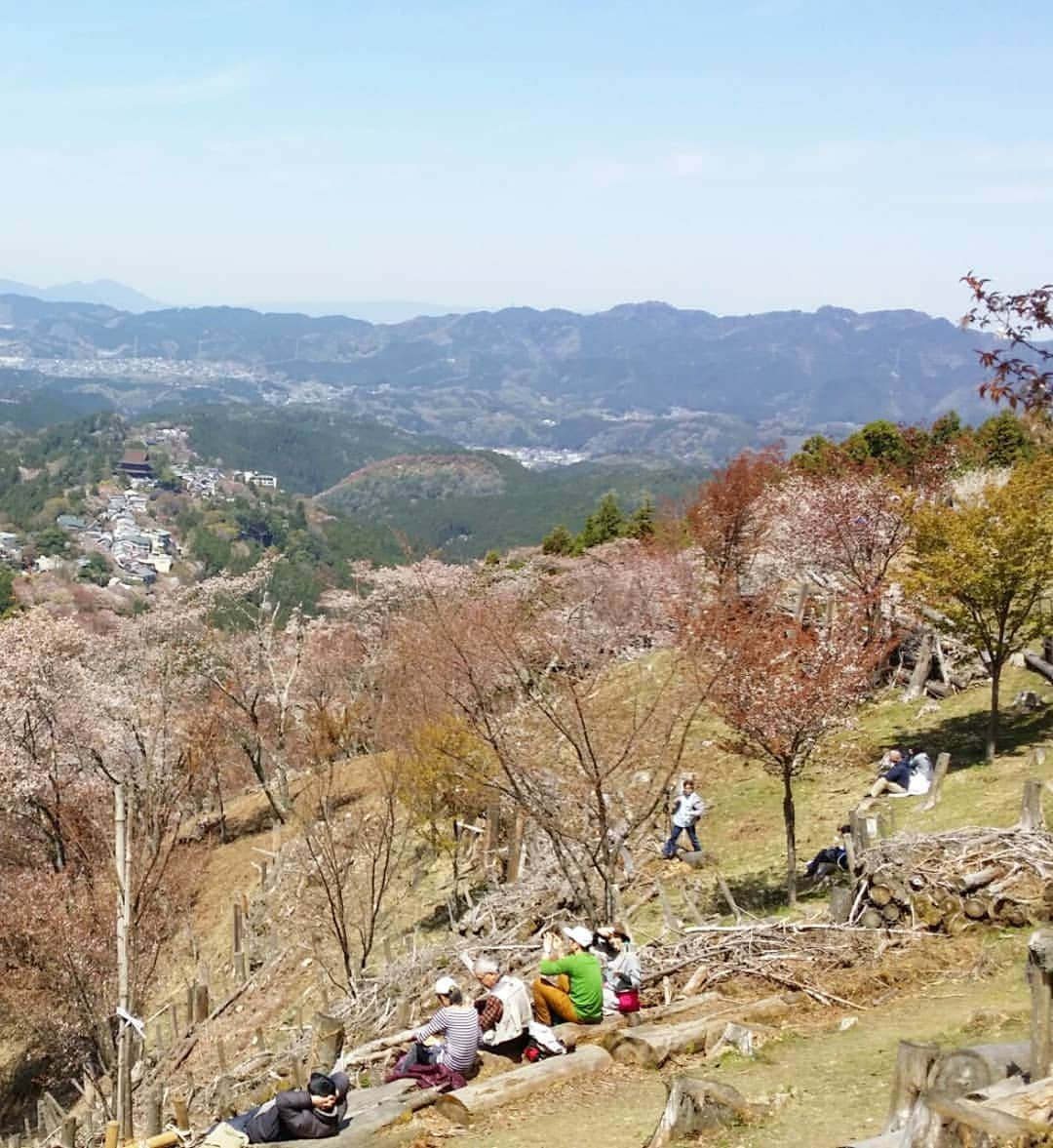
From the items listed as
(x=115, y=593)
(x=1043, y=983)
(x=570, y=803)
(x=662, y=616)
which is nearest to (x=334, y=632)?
(x=662, y=616)

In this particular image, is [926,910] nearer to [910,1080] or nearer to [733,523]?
[910,1080]

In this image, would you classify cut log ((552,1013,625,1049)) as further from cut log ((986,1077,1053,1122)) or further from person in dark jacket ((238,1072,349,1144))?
cut log ((986,1077,1053,1122))

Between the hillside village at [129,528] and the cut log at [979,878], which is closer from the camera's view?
the cut log at [979,878]

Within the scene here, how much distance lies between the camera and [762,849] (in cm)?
1641

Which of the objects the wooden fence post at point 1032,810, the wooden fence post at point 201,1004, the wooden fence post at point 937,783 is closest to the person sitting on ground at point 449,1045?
the wooden fence post at point 1032,810

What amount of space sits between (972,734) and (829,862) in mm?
6108

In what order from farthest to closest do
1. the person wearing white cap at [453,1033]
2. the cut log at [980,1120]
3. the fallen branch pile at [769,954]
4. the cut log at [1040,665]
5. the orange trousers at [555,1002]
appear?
1. the cut log at [1040,665]
2. the fallen branch pile at [769,954]
3. the orange trousers at [555,1002]
4. the person wearing white cap at [453,1033]
5. the cut log at [980,1120]

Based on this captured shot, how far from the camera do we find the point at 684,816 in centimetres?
1559

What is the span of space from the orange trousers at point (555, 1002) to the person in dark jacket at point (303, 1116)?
2245mm

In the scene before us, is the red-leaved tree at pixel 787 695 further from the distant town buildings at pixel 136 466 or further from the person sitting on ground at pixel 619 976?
the distant town buildings at pixel 136 466

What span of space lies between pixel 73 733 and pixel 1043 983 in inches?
1039

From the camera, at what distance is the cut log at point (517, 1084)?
801cm

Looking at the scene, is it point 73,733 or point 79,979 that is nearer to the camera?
point 79,979

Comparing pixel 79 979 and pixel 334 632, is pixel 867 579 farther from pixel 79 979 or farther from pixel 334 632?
pixel 334 632
